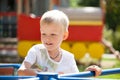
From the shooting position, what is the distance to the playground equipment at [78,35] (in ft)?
24.5

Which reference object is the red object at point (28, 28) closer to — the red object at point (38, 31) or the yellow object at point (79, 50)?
the red object at point (38, 31)

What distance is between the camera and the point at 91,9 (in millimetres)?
8086

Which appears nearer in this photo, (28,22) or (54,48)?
(54,48)

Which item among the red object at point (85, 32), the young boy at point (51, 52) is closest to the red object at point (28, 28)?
the red object at point (85, 32)

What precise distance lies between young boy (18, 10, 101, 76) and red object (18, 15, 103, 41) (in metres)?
5.36

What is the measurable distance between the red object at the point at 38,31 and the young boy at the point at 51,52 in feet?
17.6

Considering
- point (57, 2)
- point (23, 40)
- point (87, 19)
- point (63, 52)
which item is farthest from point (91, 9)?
point (63, 52)

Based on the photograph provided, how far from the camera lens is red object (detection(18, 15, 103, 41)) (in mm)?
7453

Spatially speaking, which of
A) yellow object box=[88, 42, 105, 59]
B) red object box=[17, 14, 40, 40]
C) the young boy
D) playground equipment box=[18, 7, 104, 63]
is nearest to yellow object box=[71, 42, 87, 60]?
playground equipment box=[18, 7, 104, 63]

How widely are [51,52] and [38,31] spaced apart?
18.0 feet

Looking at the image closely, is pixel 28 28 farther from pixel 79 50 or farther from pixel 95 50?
pixel 95 50

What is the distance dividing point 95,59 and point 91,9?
1.01 meters

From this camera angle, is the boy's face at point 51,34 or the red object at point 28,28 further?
the red object at point 28,28

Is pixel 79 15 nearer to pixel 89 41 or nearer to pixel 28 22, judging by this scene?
pixel 89 41
